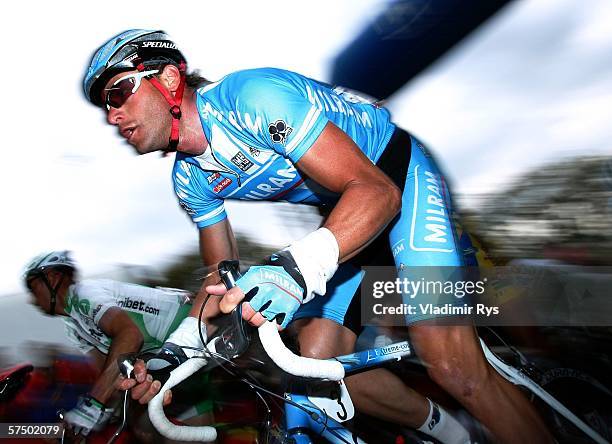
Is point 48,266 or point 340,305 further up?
point 340,305

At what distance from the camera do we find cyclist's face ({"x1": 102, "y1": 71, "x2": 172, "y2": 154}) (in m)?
2.05

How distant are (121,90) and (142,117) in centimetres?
11

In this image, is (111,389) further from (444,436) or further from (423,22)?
(423,22)

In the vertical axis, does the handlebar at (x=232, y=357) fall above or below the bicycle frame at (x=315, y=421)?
above

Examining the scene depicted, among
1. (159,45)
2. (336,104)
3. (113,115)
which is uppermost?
(159,45)

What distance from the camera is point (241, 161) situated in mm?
2070

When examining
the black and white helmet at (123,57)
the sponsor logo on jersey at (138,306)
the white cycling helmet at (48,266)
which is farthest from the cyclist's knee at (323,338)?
the white cycling helmet at (48,266)

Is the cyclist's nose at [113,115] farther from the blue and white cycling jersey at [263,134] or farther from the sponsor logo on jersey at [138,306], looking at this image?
the sponsor logo on jersey at [138,306]

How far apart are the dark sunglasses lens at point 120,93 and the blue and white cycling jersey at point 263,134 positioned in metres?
0.24

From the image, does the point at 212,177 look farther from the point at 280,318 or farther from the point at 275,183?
the point at 280,318

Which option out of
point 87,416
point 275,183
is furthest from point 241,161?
point 87,416

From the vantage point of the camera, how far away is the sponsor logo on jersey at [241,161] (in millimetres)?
A: 2057

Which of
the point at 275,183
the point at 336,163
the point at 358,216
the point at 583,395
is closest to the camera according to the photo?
the point at 358,216

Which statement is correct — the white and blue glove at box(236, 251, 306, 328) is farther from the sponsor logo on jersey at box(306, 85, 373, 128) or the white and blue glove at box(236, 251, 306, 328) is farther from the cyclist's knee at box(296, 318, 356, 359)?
the cyclist's knee at box(296, 318, 356, 359)
